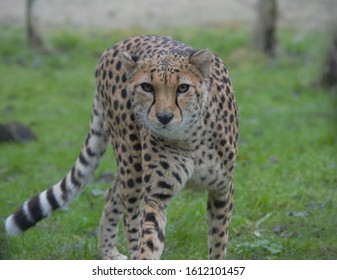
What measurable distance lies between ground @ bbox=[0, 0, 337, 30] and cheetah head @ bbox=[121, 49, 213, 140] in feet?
30.7

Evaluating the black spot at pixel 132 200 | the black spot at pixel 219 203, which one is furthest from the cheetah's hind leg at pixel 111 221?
the black spot at pixel 219 203

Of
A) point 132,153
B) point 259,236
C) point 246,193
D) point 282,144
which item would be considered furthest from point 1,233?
point 282,144

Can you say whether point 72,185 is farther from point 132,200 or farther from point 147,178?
point 147,178

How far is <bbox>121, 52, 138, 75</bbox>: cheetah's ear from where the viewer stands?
444 cm

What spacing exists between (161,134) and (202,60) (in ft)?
1.41

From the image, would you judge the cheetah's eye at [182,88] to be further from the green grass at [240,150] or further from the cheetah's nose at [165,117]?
the green grass at [240,150]

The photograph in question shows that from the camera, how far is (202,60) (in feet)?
14.3

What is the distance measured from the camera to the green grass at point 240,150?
5.59 metres

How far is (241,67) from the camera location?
12.0 meters

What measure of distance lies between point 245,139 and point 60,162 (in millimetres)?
1802

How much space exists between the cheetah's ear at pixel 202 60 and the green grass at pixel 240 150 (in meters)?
1.32

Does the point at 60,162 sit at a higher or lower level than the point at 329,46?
lower

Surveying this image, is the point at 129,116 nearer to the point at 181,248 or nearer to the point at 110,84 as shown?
the point at 110,84

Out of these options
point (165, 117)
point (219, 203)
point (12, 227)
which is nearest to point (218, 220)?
point (219, 203)
